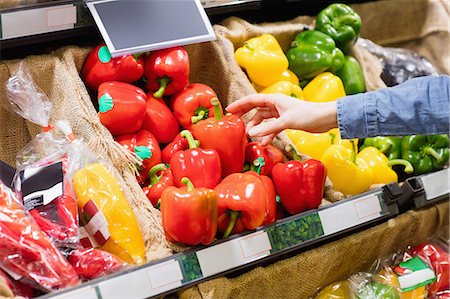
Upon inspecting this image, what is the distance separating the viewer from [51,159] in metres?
1.95

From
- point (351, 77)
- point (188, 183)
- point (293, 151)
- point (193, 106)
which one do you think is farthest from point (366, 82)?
point (188, 183)

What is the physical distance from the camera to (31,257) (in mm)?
1641

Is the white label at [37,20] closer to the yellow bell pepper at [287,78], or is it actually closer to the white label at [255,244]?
the yellow bell pepper at [287,78]

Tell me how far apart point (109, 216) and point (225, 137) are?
0.42m

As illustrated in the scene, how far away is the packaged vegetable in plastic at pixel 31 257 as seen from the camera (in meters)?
1.63

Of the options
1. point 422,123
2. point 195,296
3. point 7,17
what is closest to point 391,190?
point 422,123

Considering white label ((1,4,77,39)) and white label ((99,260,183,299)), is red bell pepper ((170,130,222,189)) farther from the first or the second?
white label ((1,4,77,39))

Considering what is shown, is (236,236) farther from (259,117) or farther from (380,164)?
(380,164)

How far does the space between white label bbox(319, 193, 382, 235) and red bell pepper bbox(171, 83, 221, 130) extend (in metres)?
0.52

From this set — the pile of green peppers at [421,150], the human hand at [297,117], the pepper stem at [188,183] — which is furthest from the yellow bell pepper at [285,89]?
the pepper stem at [188,183]

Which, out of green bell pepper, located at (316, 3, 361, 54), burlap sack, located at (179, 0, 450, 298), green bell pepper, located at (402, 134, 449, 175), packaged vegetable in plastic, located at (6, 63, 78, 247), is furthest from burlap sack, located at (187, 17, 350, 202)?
green bell pepper, located at (402, 134, 449, 175)

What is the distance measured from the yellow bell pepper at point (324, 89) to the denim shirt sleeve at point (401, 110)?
641 millimetres

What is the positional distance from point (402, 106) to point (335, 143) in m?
0.54

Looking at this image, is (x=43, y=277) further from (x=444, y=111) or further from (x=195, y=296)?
(x=444, y=111)
